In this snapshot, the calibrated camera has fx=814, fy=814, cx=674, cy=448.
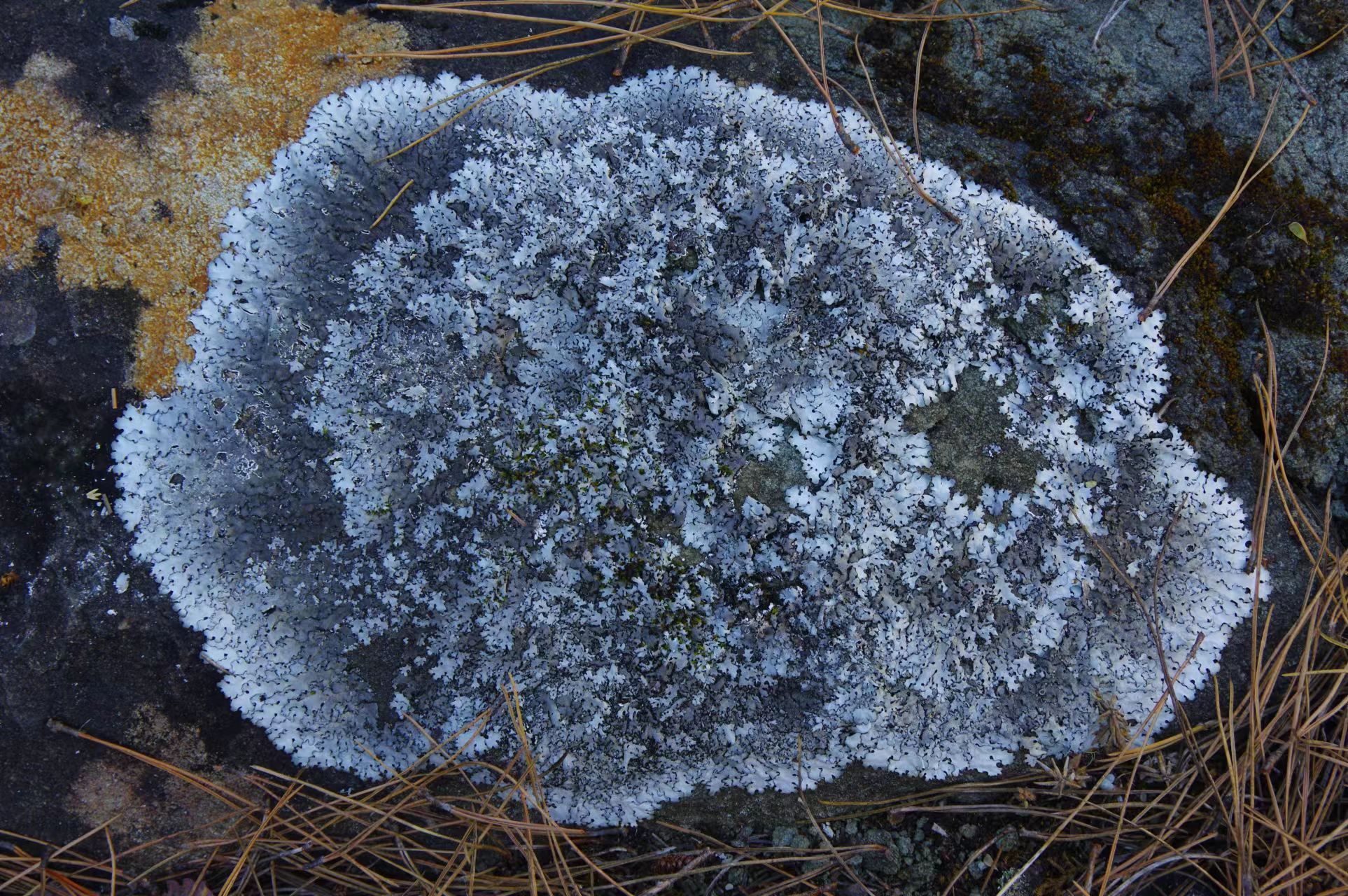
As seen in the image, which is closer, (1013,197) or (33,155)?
(33,155)

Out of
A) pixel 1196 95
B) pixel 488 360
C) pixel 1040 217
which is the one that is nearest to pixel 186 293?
pixel 488 360

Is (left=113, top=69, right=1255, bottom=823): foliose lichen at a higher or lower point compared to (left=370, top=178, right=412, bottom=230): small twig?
lower

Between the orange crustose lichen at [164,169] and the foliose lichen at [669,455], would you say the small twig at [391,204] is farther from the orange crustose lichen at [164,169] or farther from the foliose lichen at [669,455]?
the orange crustose lichen at [164,169]

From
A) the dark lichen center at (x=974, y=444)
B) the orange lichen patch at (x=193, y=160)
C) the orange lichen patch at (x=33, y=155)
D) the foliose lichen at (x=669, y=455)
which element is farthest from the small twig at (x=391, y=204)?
the dark lichen center at (x=974, y=444)

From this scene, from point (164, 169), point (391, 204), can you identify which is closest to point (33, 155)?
point (164, 169)

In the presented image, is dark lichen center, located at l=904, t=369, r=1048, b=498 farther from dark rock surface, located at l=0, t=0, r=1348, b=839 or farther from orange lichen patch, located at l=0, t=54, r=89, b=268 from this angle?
orange lichen patch, located at l=0, t=54, r=89, b=268

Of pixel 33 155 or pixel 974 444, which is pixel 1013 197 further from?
pixel 33 155

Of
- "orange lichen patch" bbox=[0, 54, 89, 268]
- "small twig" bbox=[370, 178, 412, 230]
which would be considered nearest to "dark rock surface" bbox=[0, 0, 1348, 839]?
"orange lichen patch" bbox=[0, 54, 89, 268]
